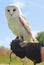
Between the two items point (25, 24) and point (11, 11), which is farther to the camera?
point (25, 24)

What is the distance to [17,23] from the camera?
2.64 metres

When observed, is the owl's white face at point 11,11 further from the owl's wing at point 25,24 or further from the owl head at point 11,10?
the owl's wing at point 25,24

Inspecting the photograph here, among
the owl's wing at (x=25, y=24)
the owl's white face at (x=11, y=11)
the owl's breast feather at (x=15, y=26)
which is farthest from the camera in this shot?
the owl's wing at (x=25, y=24)

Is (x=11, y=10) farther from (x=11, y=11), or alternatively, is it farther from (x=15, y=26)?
(x=15, y=26)

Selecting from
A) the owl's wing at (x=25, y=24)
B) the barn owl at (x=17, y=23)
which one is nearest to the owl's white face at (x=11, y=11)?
the barn owl at (x=17, y=23)

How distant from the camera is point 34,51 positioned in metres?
1.42

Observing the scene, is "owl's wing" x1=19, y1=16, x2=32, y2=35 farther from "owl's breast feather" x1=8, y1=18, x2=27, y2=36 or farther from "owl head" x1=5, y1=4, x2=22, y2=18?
"owl head" x1=5, y1=4, x2=22, y2=18

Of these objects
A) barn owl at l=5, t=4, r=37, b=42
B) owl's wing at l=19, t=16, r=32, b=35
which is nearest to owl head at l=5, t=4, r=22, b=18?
barn owl at l=5, t=4, r=37, b=42

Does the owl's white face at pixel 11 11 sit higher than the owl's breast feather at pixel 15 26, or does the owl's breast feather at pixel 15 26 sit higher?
the owl's white face at pixel 11 11

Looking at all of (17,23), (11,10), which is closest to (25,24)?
(17,23)

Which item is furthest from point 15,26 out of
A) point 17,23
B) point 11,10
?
point 11,10

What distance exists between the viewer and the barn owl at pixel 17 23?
7.86 ft

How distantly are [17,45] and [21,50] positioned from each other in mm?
36

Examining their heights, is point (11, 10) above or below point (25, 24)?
above
